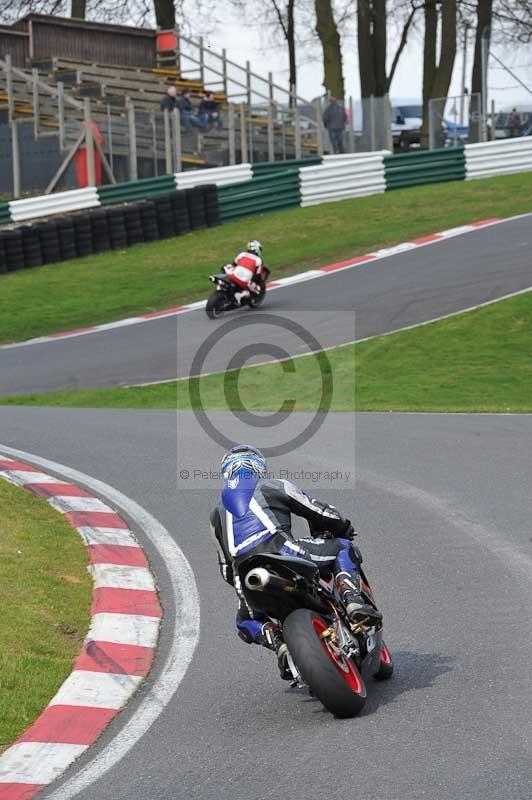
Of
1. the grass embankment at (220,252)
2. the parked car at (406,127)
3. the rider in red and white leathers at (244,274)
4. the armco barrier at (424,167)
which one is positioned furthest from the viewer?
the parked car at (406,127)

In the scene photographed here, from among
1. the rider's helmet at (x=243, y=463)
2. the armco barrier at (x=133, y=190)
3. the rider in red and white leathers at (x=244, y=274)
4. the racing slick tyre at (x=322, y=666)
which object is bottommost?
the racing slick tyre at (x=322, y=666)

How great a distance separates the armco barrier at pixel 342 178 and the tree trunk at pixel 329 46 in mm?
9490

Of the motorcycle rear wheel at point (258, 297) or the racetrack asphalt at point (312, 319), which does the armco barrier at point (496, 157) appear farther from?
the motorcycle rear wheel at point (258, 297)

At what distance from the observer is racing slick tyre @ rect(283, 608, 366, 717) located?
5.60 metres

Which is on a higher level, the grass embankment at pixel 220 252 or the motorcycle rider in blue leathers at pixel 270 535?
the grass embankment at pixel 220 252

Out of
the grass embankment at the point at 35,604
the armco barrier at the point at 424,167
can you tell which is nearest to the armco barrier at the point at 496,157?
the armco barrier at the point at 424,167

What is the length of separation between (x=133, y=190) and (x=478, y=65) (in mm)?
21361

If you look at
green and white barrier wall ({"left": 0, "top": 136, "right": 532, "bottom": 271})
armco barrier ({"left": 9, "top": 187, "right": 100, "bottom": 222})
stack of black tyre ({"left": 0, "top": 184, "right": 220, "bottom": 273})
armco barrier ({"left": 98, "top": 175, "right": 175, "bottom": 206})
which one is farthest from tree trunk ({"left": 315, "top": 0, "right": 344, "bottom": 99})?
armco barrier ({"left": 9, "top": 187, "right": 100, "bottom": 222})

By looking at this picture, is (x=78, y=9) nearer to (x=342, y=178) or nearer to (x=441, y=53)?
(x=441, y=53)

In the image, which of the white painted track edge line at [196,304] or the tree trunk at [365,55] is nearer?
the white painted track edge line at [196,304]

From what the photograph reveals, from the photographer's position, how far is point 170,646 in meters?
7.21

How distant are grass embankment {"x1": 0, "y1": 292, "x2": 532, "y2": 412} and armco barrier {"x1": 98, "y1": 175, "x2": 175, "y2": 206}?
10966mm

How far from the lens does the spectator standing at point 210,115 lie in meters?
32.1

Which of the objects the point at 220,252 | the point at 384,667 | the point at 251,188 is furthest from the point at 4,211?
the point at 384,667
